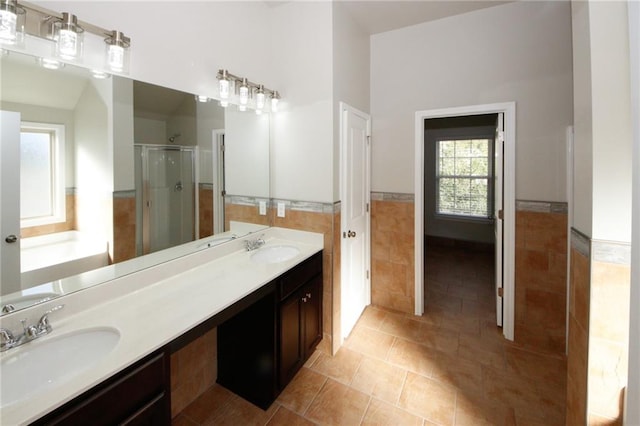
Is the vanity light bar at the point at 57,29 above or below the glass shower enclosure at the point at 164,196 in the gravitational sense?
above

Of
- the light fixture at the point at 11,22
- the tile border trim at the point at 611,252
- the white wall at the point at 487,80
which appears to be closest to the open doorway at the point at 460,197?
the white wall at the point at 487,80

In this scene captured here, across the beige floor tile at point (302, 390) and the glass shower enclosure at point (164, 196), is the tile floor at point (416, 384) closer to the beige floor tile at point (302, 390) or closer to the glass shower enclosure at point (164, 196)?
the beige floor tile at point (302, 390)

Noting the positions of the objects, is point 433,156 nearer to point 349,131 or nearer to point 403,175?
point 403,175

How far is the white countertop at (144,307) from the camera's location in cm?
81

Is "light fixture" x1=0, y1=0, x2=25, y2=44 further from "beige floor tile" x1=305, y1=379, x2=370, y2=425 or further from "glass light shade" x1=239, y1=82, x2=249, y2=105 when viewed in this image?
"beige floor tile" x1=305, y1=379, x2=370, y2=425

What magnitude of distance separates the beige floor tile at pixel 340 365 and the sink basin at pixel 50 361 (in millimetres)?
1494

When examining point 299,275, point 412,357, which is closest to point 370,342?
point 412,357

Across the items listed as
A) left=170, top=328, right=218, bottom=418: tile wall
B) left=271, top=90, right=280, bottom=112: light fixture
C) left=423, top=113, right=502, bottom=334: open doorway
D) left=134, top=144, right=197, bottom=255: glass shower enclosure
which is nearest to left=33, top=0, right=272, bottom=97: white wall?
left=271, top=90, right=280, bottom=112: light fixture

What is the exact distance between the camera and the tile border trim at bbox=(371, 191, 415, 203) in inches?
110

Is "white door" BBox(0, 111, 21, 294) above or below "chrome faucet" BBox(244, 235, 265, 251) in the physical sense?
above

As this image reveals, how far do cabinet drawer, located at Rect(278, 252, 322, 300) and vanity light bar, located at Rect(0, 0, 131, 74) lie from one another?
1.47 metres

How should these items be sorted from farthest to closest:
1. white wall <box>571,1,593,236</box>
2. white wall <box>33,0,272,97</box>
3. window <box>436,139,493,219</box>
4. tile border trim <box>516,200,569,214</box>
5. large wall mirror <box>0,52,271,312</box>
A: window <box>436,139,493,219</box> < tile border trim <box>516,200,569,214</box> < white wall <box>33,0,272,97</box> < white wall <box>571,1,593,236</box> < large wall mirror <box>0,52,271,312</box>

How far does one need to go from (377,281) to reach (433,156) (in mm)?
3147

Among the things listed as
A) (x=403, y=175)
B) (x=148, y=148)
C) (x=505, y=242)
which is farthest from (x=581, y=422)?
(x=148, y=148)
